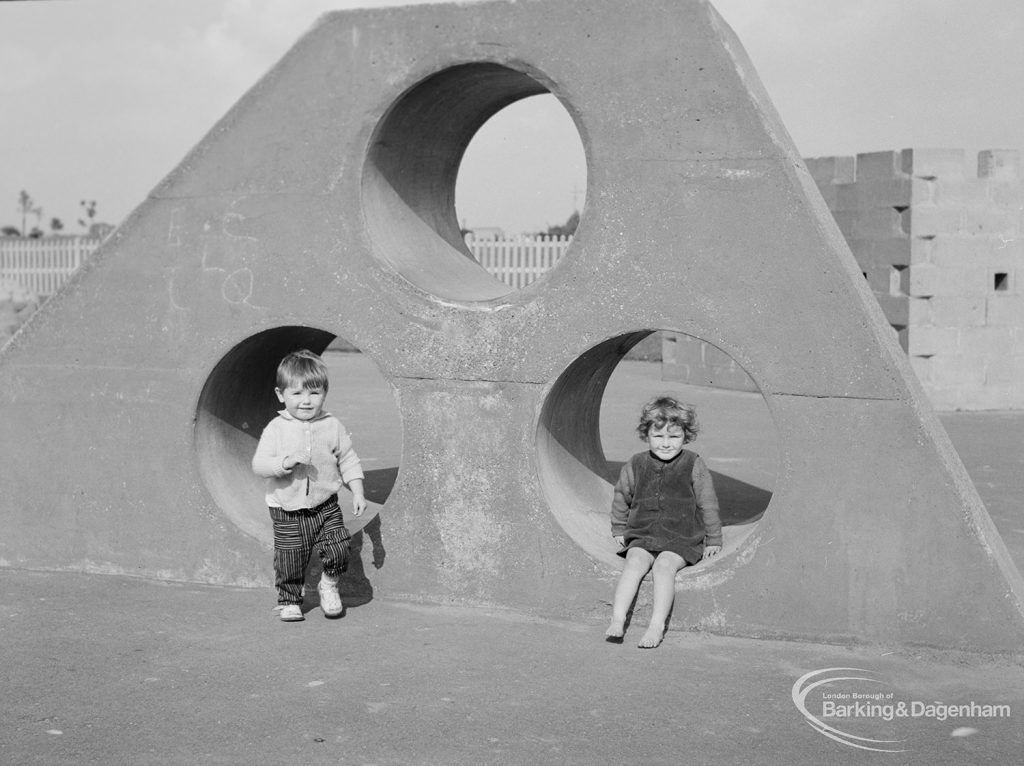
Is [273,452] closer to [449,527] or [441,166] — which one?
[449,527]

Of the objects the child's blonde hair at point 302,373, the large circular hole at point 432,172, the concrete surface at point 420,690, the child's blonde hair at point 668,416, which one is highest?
the large circular hole at point 432,172

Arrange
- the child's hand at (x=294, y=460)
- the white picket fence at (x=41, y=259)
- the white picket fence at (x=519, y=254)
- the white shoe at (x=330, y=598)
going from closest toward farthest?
the child's hand at (x=294, y=460)
the white shoe at (x=330, y=598)
the white picket fence at (x=519, y=254)
the white picket fence at (x=41, y=259)

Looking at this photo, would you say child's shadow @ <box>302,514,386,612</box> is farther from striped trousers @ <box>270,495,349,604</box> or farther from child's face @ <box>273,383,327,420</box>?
child's face @ <box>273,383,327,420</box>

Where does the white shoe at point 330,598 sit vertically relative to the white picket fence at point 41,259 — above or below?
below

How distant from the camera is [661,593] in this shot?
528cm

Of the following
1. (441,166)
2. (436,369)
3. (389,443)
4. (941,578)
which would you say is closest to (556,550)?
(436,369)

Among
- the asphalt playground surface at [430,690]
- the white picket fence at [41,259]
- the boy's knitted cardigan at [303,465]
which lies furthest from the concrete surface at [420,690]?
the white picket fence at [41,259]

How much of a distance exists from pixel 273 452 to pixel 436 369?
0.81 metres

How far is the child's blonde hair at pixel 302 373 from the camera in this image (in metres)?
5.50

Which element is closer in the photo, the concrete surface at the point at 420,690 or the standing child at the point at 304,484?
Answer: the concrete surface at the point at 420,690

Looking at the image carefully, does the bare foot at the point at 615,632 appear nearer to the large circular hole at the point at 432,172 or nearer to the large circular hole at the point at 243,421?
the large circular hole at the point at 243,421

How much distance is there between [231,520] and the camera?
6.05 m

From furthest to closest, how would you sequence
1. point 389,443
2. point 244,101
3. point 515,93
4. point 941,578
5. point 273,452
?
point 389,443
point 515,93
point 244,101
point 273,452
point 941,578

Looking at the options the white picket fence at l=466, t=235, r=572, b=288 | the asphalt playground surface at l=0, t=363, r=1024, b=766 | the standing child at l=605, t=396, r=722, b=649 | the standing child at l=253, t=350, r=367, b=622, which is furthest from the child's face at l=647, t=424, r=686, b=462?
the white picket fence at l=466, t=235, r=572, b=288
